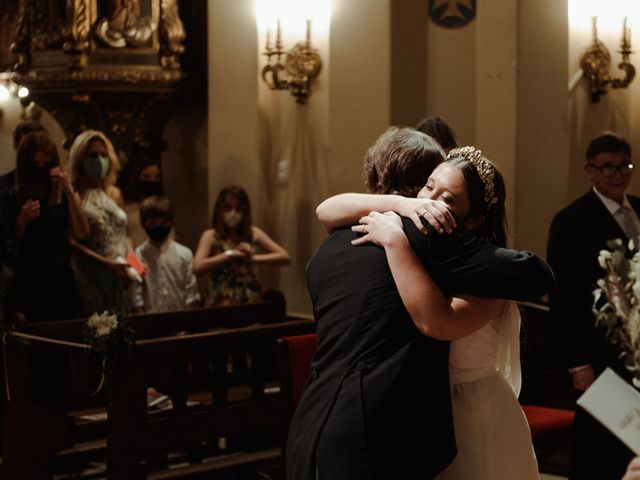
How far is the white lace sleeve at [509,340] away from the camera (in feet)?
11.1

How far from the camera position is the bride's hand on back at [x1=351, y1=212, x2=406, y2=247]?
123 inches

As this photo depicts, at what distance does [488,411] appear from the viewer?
331 cm

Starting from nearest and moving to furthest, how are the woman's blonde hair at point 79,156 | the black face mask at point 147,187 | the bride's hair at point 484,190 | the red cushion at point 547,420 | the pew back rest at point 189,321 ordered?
the bride's hair at point 484,190 → the red cushion at point 547,420 → the pew back rest at point 189,321 → the woman's blonde hair at point 79,156 → the black face mask at point 147,187

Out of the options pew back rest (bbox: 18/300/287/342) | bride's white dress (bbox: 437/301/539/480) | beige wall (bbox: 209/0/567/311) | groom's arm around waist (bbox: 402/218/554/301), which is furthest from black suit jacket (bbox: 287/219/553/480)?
beige wall (bbox: 209/0/567/311)

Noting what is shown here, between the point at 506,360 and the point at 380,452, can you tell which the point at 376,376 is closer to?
the point at 380,452

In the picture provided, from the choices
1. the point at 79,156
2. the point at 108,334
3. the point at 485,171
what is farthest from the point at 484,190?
the point at 79,156

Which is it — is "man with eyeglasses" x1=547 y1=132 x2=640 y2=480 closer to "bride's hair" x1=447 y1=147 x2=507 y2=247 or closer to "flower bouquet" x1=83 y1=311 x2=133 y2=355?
"flower bouquet" x1=83 y1=311 x2=133 y2=355

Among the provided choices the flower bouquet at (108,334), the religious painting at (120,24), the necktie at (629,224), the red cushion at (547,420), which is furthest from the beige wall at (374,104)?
the flower bouquet at (108,334)

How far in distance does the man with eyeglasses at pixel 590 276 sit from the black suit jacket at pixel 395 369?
7.73 ft

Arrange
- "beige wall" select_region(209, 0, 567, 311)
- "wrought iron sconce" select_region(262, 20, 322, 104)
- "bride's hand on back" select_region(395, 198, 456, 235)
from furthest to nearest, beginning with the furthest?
1. "wrought iron sconce" select_region(262, 20, 322, 104)
2. "beige wall" select_region(209, 0, 567, 311)
3. "bride's hand on back" select_region(395, 198, 456, 235)

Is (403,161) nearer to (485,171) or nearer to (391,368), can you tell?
(485,171)

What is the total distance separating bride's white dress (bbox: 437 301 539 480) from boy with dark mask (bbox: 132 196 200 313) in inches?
192

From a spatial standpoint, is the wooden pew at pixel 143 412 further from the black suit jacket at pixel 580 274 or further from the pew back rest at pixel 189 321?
the black suit jacket at pixel 580 274

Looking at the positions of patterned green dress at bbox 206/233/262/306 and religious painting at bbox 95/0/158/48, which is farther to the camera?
religious painting at bbox 95/0/158/48
